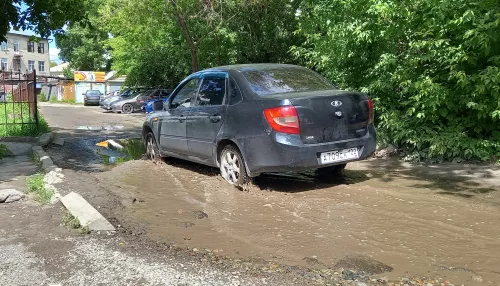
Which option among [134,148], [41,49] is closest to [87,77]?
[41,49]

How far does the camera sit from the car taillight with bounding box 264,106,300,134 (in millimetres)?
5250

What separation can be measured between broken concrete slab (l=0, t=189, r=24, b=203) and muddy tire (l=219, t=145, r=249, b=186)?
8.33 ft

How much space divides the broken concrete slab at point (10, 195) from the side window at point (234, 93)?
284 cm

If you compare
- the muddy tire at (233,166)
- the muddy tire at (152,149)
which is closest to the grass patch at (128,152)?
the muddy tire at (152,149)

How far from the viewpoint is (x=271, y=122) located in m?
5.31

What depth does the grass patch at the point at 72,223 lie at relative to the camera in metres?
4.31

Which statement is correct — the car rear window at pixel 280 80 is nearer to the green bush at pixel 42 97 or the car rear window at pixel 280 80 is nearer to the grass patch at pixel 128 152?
the grass patch at pixel 128 152

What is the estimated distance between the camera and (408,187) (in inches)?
236

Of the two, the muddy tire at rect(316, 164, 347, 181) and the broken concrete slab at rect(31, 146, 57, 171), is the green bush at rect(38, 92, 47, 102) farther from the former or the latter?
the muddy tire at rect(316, 164, 347, 181)

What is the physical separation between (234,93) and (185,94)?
5.09 ft

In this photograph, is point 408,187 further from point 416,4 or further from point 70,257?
point 70,257

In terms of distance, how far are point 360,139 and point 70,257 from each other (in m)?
3.69

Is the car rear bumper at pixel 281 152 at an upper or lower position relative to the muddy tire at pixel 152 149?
upper

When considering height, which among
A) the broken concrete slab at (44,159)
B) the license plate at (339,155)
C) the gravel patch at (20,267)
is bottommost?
the gravel patch at (20,267)
